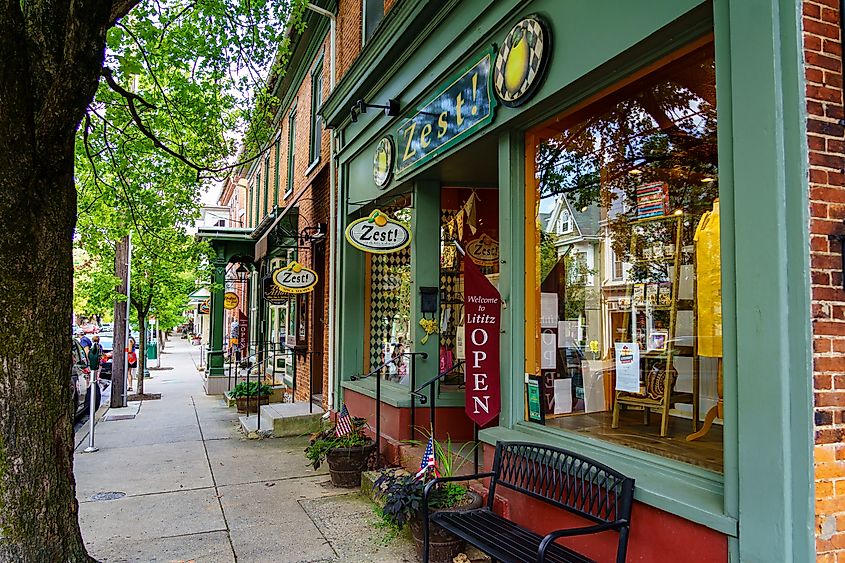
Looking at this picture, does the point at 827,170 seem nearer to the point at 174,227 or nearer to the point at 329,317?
the point at 329,317

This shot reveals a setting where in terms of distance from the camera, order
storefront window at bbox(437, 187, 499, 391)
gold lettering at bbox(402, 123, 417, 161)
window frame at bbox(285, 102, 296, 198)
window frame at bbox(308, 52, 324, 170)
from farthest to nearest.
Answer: window frame at bbox(285, 102, 296, 198), window frame at bbox(308, 52, 324, 170), storefront window at bbox(437, 187, 499, 391), gold lettering at bbox(402, 123, 417, 161)

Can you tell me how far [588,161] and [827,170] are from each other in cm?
263

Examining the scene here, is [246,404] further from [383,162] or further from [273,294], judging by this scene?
[383,162]

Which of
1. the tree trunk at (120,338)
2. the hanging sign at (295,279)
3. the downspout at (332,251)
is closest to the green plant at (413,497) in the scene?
the downspout at (332,251)

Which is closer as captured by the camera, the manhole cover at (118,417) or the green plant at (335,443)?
the green plant at (335,443)

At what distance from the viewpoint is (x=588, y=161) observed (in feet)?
17.8

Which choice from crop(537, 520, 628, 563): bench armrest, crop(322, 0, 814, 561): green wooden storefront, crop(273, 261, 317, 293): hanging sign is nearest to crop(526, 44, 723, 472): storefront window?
crop(322, 0, 814, 561): green wooden storefront

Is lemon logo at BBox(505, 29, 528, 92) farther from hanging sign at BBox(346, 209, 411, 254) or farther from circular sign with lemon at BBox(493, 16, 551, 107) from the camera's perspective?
hanging sign at BBox(346, 209, 411, 254)

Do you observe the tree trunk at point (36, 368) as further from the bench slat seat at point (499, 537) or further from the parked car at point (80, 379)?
the parked car at point (80, 379)

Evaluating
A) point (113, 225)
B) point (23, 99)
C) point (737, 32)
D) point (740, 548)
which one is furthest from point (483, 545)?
point (113, 225)

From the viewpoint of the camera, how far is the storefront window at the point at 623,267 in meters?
4.68

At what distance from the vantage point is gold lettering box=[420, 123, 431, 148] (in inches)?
263

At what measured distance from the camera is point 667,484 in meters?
3.41

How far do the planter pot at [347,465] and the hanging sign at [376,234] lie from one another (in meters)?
2.28
